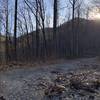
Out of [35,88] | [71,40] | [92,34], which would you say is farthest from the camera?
[92,34]

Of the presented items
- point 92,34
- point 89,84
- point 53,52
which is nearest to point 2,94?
point 89,84

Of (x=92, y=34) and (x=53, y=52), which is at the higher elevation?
(x=92, y=34)

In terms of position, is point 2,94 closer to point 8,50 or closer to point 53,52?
point 53,52

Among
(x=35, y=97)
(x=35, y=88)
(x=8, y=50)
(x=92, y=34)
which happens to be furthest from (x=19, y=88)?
(x=92, y=34)

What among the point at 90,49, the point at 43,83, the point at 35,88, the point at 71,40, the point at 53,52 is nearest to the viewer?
the point at 35,88

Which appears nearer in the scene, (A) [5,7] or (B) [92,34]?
(A) [5,7]

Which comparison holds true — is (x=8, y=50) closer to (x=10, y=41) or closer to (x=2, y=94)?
(x=10, y=41)

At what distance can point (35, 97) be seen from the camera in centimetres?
786

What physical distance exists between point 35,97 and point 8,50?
26.8 metres

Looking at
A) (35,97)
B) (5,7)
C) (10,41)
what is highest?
(5,7)

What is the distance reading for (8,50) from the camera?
34094 millimetres

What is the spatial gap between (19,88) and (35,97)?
1.37 m

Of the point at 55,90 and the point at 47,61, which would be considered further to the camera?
the point at 47,61

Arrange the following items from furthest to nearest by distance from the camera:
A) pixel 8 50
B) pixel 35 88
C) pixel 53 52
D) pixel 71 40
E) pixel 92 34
→ 1. pixel 92 34
2. pixel 71 40
3. pixel 8 50
4. pixel 53 52
5. pixel 35 88
